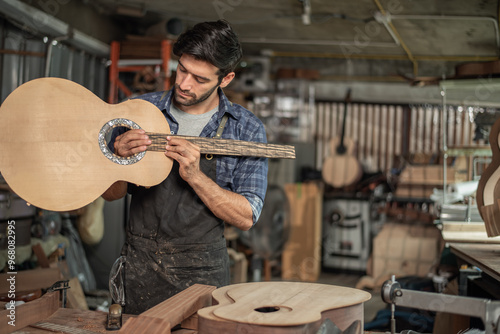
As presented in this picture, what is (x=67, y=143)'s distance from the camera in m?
1.85

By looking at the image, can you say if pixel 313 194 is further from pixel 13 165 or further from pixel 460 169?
pixel 13 165

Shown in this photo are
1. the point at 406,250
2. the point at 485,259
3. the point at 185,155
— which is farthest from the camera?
the point at 406,250

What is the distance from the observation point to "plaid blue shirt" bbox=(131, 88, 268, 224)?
7.09 feet

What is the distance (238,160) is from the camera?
2.22 meters

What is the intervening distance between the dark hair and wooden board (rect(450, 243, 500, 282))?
1395 mm

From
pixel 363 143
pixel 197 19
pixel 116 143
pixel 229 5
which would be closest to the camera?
pixel 116 143

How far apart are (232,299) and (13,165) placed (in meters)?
0.88

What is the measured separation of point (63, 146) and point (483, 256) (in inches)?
76.8

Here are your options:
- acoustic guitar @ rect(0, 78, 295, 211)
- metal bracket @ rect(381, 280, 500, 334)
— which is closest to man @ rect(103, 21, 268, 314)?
acoustic guitar @ rect(0, 78, 295, 211)

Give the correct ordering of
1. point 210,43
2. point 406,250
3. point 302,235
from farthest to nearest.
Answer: point 302,235
point 406,250
point 210,43

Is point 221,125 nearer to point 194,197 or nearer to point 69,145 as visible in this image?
point 194,197

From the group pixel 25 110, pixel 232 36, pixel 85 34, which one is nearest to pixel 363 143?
pixel 85 34

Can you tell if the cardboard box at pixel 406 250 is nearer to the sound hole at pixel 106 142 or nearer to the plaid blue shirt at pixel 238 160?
the plaid blue shirt at pixel 238 160

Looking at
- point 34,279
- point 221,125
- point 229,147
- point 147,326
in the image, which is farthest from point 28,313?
point 34,279
